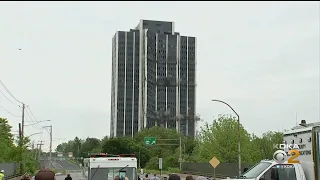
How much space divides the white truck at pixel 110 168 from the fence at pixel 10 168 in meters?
35.6

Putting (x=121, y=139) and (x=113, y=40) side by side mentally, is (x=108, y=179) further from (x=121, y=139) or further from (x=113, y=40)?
(x=113, y=40)

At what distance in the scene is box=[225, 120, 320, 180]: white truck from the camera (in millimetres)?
12438

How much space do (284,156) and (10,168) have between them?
50.5 m

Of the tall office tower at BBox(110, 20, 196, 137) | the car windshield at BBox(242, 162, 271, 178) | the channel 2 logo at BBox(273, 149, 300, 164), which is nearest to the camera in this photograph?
the channel 2 logo at BBox(273, 149, 300, 164)

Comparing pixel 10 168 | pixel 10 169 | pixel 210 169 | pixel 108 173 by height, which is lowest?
pixel 210 169

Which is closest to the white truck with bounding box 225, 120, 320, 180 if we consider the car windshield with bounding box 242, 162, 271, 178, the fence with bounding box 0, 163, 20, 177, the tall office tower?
the car windshield with bounding box 242, 162, 271, 178

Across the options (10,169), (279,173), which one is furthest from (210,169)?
(279,173)

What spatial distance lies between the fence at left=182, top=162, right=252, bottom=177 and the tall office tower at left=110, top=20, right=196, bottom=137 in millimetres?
59121

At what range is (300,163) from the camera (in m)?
13.0

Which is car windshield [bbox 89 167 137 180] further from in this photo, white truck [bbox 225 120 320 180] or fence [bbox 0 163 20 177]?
fence [bbox 0 163 20 177]

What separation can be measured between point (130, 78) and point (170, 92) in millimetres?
12747

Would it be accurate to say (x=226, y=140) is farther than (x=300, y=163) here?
Yes

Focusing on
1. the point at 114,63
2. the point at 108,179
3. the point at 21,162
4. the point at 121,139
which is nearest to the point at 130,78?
the point at 114,63

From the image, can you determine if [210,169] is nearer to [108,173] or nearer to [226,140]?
[226,140]
